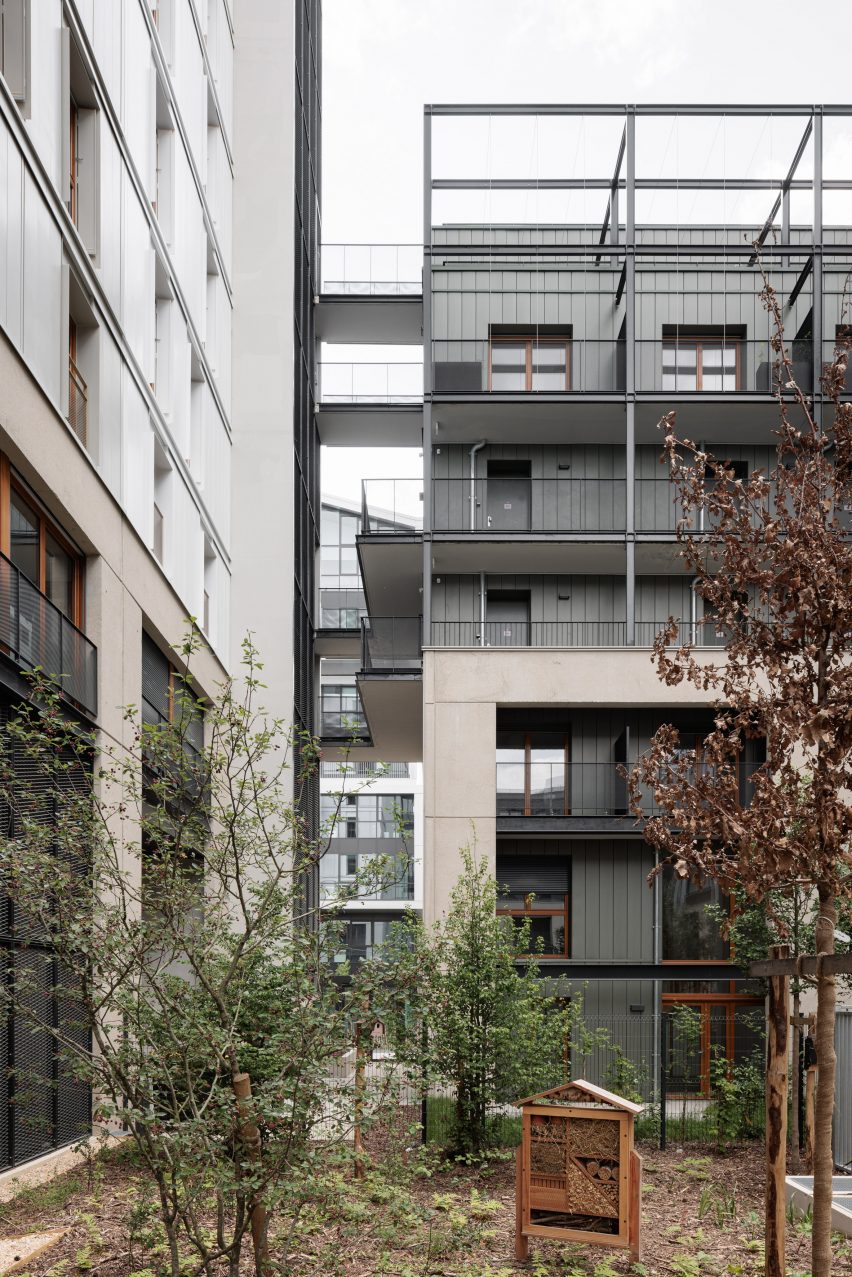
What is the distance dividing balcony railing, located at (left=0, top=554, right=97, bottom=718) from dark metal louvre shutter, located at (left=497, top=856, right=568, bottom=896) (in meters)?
12.3

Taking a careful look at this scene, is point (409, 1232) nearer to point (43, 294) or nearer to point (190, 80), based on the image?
point (43, 294)

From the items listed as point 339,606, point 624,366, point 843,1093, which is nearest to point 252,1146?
point 843,1093

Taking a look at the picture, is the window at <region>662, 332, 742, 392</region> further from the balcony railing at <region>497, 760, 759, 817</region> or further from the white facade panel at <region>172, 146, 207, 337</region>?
the white facade panel at <region>172, 146, 207, 337</region>

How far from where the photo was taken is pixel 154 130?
20.3m

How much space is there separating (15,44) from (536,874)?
18.3m

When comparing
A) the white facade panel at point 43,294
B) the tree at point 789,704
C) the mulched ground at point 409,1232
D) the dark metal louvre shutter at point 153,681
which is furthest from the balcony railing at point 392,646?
the tree at point 789,704

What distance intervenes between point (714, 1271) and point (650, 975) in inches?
581

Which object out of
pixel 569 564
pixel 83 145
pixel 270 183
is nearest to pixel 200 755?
pixel 83 145

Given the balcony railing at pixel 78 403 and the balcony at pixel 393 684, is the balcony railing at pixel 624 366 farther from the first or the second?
the balcony railing at pixel 78 403

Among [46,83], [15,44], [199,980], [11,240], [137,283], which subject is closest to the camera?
[199,980]

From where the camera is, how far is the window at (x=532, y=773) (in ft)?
86.9

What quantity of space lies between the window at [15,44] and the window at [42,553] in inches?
157

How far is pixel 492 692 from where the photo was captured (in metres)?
25.6

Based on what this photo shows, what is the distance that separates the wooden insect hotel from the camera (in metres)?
10.6
